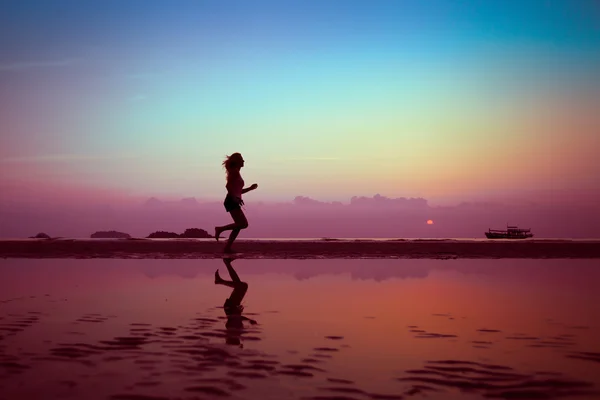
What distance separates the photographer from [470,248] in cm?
2398

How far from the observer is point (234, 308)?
26.9 feet

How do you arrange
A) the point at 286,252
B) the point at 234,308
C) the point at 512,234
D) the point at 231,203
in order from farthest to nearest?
1. the point at 512,234
2. the point at 286,252
3. the point at 231,203
4. the point at 234,308

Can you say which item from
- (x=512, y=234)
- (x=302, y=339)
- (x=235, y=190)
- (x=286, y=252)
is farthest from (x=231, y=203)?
(x=512, y=234)

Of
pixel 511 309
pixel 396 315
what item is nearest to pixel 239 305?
pixel 396 315

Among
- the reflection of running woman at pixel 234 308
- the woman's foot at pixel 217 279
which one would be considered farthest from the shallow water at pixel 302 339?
the woman's foot at pixel 217 279

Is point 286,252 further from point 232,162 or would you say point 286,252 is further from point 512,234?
point 512,234

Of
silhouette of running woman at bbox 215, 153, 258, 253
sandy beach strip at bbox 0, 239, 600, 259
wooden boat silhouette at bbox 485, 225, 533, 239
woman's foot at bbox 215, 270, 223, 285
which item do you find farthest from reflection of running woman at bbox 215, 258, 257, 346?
wooden boat silhouette at bbox 485, 225, 533, 239

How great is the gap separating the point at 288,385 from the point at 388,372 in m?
0.91

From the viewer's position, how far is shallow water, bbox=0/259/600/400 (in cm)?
432

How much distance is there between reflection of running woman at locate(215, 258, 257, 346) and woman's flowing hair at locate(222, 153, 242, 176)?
6984 millimetres

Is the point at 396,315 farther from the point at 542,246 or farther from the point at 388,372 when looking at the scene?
the point at 542,246

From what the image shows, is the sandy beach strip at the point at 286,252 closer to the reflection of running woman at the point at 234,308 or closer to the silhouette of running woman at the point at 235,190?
the silhouette of running woman at the point at 235,190

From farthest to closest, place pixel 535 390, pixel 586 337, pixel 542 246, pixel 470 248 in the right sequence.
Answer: pixel 542 246
pixel 470 248
pixel 586 337
pixel 535 390

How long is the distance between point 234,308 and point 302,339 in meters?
2.35
